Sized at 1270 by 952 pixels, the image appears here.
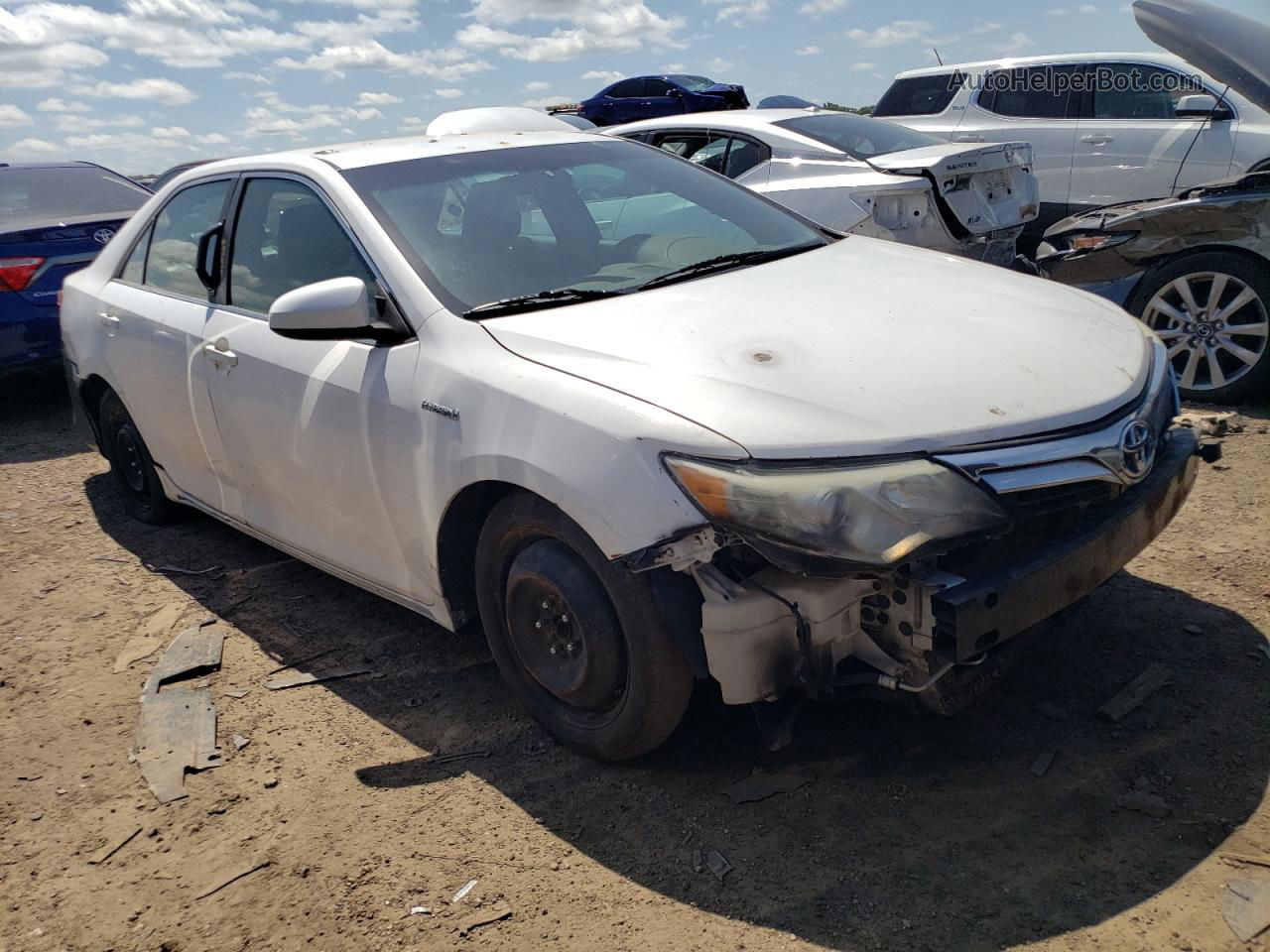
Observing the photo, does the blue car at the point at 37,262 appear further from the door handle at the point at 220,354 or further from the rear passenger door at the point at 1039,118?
the rear passenger door at the point at 1039,118

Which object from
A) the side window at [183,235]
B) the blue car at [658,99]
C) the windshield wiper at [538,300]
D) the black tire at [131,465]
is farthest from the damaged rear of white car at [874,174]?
the blue car at [658,99]

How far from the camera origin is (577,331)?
2.85 metres

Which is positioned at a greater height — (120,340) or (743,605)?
(120,340)

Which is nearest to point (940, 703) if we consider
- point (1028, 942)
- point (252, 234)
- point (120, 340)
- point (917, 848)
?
point (917, 848)

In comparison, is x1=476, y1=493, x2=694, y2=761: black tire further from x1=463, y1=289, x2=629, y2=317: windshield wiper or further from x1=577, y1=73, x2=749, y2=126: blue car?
x1=577, y1=73, x2=749, y2=126: blue car

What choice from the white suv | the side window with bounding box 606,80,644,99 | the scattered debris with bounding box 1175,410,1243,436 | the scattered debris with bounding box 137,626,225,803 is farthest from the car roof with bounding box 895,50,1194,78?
the side window with bounding box 606,80,644,99

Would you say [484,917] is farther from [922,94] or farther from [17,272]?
[922,94]

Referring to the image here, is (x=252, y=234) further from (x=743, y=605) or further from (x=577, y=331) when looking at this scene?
(x=743, y=605)

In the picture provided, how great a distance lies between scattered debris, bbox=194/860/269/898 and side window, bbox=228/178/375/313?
1.67 m

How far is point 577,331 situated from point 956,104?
315 inches

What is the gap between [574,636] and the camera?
2793mm

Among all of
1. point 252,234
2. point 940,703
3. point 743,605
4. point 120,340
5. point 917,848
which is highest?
point 252,234

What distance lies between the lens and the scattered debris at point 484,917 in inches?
94.7

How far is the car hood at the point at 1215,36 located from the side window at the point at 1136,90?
13.3 feet
